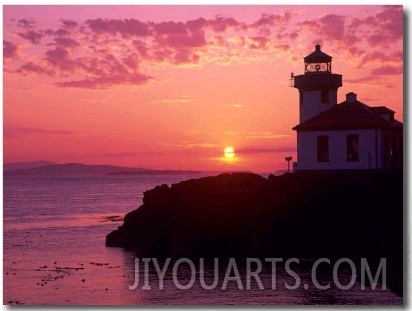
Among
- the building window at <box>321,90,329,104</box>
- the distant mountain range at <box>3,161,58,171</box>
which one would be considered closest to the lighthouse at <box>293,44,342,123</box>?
the building window at <box>321,90,329,104</box>

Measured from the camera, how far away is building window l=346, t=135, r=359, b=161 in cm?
1759

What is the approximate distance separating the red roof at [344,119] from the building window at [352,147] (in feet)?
0.84

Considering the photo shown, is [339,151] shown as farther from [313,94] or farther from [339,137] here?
[313,94]

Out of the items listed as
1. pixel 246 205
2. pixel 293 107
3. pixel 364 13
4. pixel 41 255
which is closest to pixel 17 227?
pixel 41 255

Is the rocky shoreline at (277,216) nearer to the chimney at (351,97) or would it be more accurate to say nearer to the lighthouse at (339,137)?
the lighthouse at (339,137)

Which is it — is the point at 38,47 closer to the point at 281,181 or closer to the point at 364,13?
the point at 364,13

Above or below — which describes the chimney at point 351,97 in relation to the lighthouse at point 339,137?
above

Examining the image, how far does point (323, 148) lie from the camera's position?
59.3 ft

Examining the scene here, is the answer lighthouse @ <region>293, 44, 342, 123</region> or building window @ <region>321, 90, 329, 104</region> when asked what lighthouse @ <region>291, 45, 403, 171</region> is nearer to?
lighthouse @ <region>293, 44, 342, 123</region>

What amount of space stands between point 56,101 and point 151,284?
4459 millimetres

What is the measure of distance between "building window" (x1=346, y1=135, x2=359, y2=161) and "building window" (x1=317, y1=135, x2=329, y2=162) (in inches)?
Answer: 18.5

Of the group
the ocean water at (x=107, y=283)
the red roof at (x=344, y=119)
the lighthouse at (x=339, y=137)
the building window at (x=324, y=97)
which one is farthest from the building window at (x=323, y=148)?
the ocean water at (x=107, y=283)

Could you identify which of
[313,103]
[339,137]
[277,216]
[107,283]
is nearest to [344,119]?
[339,137]

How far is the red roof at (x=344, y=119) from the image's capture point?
17.2m
